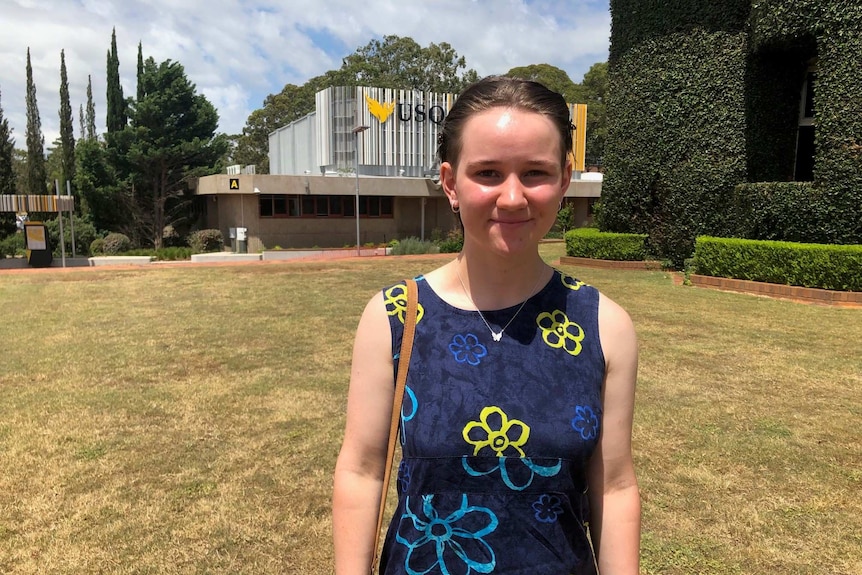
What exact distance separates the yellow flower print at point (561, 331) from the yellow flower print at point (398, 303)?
286 mm

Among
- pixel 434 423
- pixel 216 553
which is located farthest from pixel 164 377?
pixel 434 423

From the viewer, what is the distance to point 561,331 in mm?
1398

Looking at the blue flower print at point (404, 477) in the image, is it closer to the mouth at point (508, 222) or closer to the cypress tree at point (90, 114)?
the mouth at point (508, 222)

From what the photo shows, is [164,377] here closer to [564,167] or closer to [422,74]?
[564,167]

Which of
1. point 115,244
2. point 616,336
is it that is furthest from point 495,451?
point 115,244

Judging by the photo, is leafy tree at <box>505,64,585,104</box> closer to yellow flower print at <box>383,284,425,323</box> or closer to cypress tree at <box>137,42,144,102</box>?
cypress tree at <box>137,42,144,102</box>

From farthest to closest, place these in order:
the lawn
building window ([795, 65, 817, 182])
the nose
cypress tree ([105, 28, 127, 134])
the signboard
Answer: cypress tree ([105, 28, 127, 134]), the signboard, building window ([795, 65, 817, 182]), the lawn, the nose

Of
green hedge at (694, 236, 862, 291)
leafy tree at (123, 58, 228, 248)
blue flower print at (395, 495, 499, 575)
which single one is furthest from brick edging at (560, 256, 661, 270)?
leafy tree at (123, 58, 228, 248)

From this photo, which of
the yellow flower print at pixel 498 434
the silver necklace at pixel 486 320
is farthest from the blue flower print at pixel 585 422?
the silver necklace at pixel 486 320

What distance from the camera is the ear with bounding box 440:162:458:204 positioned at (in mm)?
1415

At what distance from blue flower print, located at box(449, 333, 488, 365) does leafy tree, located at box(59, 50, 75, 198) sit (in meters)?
45.5

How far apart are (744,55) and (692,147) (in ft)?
7.67

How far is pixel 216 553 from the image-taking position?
2973mm

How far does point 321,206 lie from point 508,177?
25354 mm
